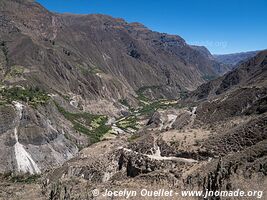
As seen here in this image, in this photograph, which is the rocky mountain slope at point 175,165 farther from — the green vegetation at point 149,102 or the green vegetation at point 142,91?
the green vegetation at point 142,91

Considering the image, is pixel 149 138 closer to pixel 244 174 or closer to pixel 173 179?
pixel 173 179

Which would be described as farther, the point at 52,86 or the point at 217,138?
the point at 52,86

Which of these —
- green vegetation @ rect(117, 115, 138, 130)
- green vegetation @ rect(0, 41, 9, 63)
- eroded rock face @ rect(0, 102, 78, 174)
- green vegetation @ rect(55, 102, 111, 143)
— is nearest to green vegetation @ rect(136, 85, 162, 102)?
green vegetation @ rect(117, 115, 138, 130)

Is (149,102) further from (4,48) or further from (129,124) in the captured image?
(4,48)

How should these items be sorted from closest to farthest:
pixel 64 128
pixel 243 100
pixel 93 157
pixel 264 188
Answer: pixel 264 188 < pixel 93 157 < pixel 243 100 < pixel 64 128

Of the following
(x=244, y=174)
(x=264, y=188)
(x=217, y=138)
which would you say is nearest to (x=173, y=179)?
(x=244, y=174)

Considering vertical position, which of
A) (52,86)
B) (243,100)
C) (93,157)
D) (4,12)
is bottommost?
(93,157)

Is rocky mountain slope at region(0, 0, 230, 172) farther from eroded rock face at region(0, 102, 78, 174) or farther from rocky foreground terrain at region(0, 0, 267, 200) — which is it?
rocky foreground terrain at region(0, 0, 267, 200)
